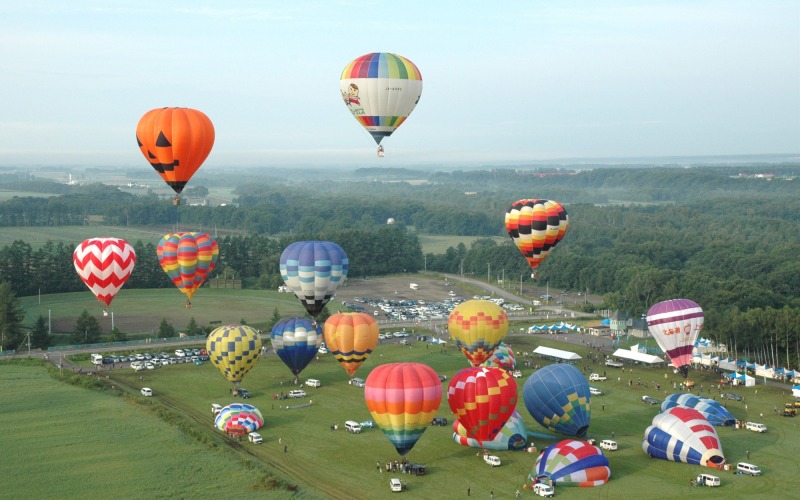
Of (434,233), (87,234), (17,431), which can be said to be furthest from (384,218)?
(17,431)

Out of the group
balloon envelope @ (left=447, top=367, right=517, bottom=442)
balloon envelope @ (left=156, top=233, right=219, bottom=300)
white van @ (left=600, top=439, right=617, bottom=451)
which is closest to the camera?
balloon envelope @ (left=447, top=367, right=517, bottom=442)

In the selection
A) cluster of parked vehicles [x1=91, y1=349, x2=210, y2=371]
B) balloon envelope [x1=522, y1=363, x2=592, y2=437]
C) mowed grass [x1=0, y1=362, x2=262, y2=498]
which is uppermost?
balloon envelope [x1=522, y1=363, x2=592, y2=437]

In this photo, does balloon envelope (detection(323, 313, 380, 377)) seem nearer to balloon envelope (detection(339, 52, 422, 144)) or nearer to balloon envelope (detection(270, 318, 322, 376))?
balloon envelope (detection(270, 318, 322, 376))

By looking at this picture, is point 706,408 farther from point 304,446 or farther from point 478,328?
point 304,446

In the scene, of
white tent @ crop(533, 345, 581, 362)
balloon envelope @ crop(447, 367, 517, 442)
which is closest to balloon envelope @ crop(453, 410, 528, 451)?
balloon envelope @ crop(447, 367, 517, 442)

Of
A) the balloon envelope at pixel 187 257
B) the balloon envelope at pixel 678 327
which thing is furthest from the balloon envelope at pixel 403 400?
the balloon envelope at pixel 187 257

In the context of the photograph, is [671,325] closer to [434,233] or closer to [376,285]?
[376,285]

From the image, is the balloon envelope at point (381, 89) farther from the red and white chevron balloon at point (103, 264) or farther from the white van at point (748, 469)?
the white van at point (748, 469)
